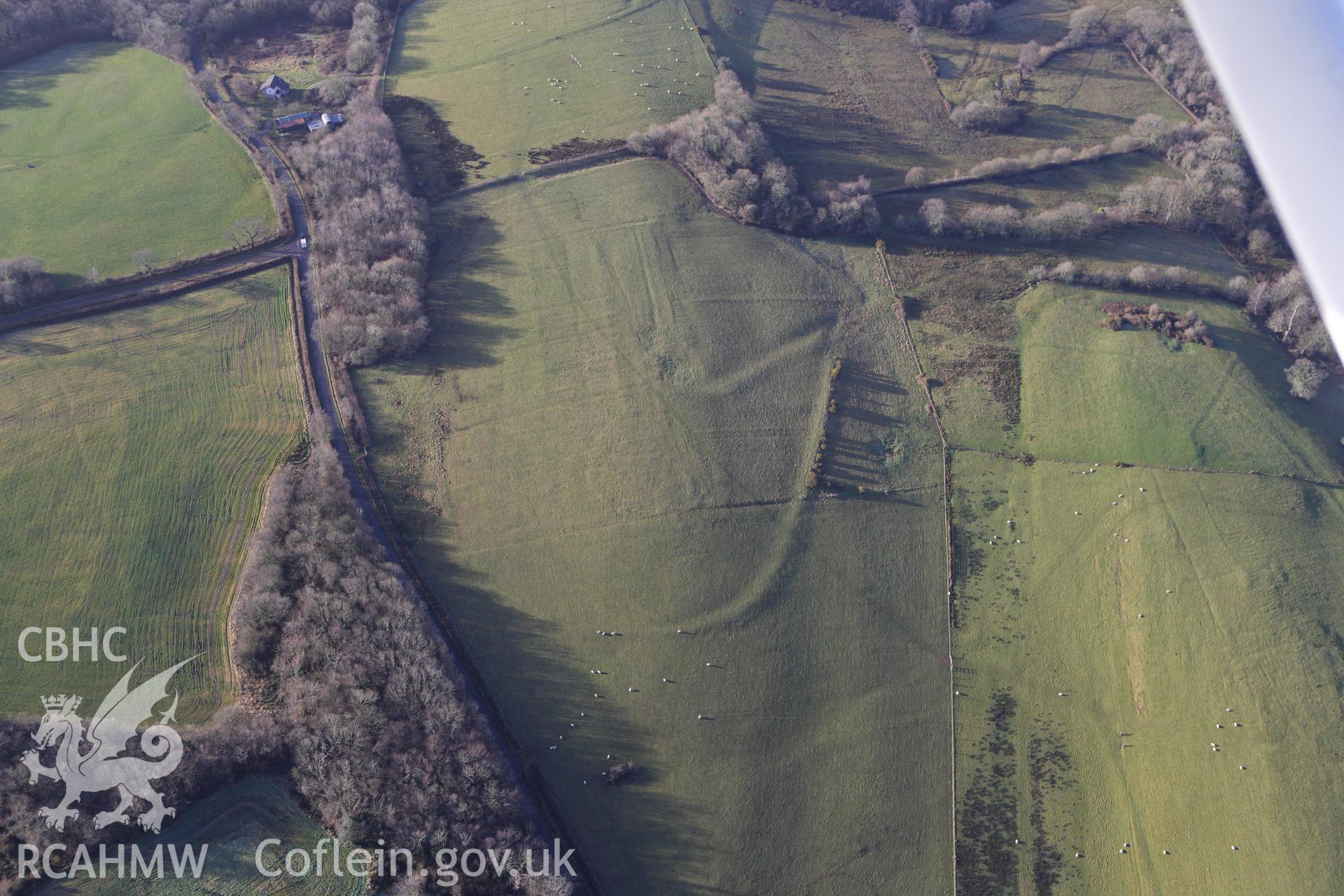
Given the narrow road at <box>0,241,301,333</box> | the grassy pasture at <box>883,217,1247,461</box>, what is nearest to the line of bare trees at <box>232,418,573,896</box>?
the narrow road at <box>0,241,301,333</box>

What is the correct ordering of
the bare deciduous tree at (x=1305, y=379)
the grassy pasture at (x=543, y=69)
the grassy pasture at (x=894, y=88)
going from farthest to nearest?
the grassy pasture at (x=894, y=88) < the grassy pasture at (x=543, y=69) < the bare deciduous tree at (x=1305, y=379)

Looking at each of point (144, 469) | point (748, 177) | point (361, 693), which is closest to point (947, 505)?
point (748, 177)

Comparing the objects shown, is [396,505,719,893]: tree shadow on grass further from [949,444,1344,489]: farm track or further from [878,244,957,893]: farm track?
[949,444,1344,489]: farm track

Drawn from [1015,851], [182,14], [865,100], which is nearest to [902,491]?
[1015,851]

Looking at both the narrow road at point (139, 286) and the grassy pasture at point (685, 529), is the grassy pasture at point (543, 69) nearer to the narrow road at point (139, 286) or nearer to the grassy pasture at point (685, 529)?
the grassy pasture at point (685, 529)

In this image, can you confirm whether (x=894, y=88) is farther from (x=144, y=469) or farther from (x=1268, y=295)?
(x=144, y=469)

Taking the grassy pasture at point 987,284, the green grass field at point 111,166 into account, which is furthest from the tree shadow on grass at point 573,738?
the green grass field at point 111,166
